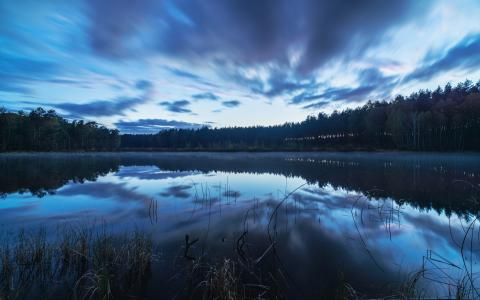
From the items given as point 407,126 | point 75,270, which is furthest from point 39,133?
point 407,126

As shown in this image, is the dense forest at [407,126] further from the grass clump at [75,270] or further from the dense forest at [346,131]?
the grass clump at [75,270]

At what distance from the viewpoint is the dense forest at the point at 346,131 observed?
2453 inches

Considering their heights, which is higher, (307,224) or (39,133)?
(39,133)

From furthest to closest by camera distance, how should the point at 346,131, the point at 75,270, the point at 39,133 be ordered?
the point at 39,133, the point at 346,131, the point at 75,270

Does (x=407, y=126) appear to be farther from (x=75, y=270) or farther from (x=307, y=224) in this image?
(x=75, y=270)

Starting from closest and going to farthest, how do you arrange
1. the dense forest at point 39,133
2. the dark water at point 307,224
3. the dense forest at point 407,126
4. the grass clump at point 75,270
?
the grass clump at point 75,270
the dark water at point 307,224
the dense forest at point 407,126
the dense forest at point 39,133

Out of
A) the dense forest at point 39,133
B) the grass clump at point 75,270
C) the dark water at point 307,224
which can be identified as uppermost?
the dense forest at point 39,133

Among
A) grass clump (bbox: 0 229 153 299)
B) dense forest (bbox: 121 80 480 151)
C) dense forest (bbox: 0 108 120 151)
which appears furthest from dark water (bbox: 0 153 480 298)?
dense forest (bbox: 0 108 120 151)

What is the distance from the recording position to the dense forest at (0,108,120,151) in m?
87.8

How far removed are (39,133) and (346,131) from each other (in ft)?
390

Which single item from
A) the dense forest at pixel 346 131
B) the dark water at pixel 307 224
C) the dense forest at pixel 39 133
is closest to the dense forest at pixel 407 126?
the dense forest at pixel 346 131

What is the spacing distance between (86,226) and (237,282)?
616cm

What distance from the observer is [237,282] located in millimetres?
4582

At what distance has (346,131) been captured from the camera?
9019 centimetres
